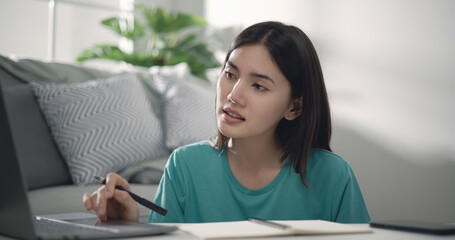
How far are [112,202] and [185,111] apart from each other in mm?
1312

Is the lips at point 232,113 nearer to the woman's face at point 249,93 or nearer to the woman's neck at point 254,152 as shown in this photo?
the woman's face at point 249,93

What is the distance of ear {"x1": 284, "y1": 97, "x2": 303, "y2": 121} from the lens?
129cm

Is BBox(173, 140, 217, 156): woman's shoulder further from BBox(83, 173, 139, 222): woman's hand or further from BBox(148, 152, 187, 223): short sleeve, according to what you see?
BBox(83, 173, 139, 222): woman's hand

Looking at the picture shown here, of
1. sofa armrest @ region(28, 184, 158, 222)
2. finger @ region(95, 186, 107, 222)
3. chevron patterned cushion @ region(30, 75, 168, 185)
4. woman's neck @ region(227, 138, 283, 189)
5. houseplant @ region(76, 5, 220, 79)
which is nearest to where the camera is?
finger @ region(95, 186, 107, 222)

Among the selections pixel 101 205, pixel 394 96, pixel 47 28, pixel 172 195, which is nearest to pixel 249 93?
pixel 172 195

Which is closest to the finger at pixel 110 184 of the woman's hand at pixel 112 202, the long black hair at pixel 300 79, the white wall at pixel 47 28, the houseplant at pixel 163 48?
the woman's hand at pixel 112 202

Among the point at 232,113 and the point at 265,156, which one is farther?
the point at 265,156

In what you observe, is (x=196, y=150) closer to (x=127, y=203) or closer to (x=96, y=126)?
(x=127, y=203)

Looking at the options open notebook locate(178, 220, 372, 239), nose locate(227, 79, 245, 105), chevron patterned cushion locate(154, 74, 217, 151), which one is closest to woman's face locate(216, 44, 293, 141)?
nose locate(227, 79, 245, 105)

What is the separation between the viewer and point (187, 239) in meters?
0.62

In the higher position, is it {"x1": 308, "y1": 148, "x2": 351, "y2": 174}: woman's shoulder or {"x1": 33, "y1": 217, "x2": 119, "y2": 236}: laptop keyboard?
{"x1": 33, "y1": 217, "x2": 119, "y2": 236}: laptop keyboard

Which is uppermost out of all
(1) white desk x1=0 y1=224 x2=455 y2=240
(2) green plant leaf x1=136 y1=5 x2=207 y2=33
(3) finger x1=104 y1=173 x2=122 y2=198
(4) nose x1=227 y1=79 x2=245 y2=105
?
(2) green plant leaf x1=136 y1=5 x2=207 y2=33

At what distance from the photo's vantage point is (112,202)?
3.03ft

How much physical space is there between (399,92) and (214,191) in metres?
1.47
